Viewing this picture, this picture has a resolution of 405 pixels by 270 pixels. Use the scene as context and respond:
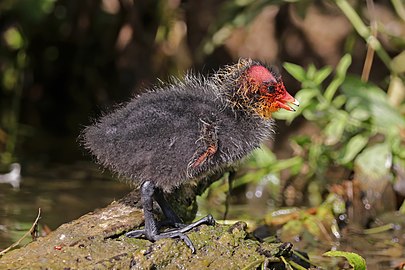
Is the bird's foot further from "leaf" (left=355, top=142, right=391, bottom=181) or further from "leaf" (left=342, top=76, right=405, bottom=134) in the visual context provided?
"leaf" (left=342, top=76, right=405, bottom=134)

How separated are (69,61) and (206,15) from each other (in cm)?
132

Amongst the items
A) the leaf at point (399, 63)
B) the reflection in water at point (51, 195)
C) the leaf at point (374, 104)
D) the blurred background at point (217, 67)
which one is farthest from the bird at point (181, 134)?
the leaf at point (399, 63)

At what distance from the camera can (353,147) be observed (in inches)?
212

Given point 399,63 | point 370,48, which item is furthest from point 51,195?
point 399,63

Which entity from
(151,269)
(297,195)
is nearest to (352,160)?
(297,195)

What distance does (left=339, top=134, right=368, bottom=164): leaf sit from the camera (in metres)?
5.34

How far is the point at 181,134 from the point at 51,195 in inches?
86.6

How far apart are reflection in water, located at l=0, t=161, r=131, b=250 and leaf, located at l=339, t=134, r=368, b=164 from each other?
4.70 ft

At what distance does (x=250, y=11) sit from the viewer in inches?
246

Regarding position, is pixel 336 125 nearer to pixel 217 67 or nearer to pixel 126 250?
pixel 217 67

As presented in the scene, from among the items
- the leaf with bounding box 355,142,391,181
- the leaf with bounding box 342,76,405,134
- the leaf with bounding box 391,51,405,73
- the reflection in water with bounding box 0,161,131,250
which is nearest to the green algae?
the reflection in water with bounding box 0,161,131,250

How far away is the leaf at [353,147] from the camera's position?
5.34m

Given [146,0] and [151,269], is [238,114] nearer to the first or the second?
[151,269]

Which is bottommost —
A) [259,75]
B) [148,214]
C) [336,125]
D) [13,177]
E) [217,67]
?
[148,214]
